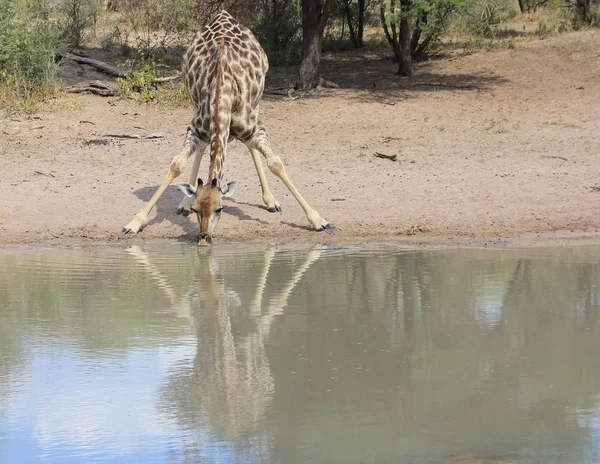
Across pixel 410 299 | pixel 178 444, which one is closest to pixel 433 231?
pixel 410 299

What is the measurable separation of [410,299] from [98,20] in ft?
51.0

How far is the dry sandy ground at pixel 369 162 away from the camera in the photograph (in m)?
10.2

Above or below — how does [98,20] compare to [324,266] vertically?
above

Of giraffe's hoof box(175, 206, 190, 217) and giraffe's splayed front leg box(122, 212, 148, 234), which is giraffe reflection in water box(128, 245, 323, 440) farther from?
giraffe's hoof box(175, 206, 190, 217)

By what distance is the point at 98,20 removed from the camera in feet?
69.7

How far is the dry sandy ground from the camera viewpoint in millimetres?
10234

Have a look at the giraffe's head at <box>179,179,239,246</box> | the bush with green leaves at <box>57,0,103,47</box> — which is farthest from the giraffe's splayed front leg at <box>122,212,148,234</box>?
the bush with green leaves at <box>57,0,103,47</box>

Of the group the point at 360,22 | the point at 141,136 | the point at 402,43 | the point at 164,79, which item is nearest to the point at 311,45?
the point at 402,43

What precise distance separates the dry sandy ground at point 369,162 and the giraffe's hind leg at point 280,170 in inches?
4.2

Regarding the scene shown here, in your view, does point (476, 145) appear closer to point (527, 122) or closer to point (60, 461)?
point (527, 122)

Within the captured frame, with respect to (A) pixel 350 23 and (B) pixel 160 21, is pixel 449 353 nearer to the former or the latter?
(A) pixel 350 23

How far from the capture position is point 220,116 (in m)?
9.73

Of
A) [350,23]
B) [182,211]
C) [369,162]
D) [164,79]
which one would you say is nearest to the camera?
[182,211]

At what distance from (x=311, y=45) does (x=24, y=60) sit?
4.40 m
